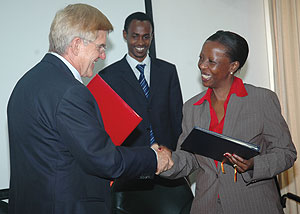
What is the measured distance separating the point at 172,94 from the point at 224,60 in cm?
96

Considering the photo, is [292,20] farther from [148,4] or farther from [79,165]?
[79,165]

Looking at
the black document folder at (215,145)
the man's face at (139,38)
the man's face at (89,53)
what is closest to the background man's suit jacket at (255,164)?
the black document folder at (215,145)

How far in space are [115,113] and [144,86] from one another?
99 cm

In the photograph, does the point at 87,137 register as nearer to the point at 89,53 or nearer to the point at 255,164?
the point at 89,53

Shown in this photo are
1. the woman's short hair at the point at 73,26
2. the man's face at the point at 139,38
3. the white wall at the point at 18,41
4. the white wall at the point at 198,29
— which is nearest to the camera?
the woman's short hair at the point at 73,26

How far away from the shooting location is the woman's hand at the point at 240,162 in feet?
5.46

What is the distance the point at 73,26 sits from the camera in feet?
4.91

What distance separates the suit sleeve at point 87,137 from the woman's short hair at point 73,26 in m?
0.26

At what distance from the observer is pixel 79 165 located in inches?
55.7

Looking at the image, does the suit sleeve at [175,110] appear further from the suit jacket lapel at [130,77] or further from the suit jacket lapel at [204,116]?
the suit jacket lapel at [204,116]

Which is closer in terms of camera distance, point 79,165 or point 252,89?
point 79,165

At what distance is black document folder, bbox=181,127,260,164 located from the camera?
1.52 metres

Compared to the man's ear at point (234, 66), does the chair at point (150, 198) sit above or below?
below

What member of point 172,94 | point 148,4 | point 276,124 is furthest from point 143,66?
point 276,124
